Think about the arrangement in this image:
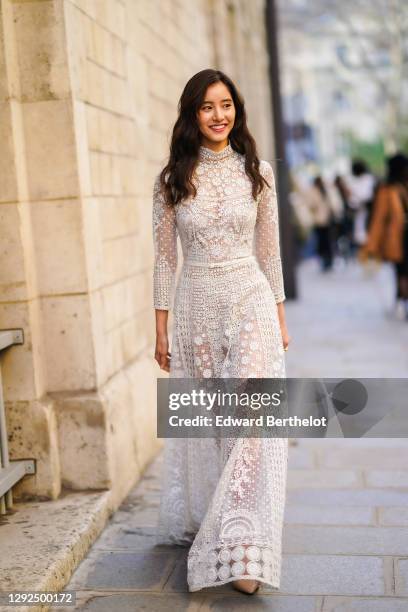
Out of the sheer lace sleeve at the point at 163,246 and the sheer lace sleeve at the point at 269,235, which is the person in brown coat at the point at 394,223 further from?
the sheer lace sleeve at the point at 163,246

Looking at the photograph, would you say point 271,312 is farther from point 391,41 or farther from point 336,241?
point 391,41

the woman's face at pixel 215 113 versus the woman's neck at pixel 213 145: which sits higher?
the woman's face at pixel 215 113

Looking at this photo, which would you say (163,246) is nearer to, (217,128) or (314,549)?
(217,128)

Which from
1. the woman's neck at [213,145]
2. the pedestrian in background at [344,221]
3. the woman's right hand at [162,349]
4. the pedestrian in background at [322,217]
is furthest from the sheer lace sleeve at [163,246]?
the pedestrian in background at [344,221]

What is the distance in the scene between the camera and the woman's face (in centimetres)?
425

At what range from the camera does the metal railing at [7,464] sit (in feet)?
15.8

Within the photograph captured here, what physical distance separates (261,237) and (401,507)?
171 centimetres

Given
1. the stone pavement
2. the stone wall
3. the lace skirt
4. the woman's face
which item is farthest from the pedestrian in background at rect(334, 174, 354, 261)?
the woman's face

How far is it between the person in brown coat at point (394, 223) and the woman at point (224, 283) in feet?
25.0

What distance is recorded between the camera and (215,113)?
4.26 m

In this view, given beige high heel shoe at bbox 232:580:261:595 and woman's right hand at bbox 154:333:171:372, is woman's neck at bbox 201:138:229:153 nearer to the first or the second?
woman's right hand at bbox 154:333:171:372

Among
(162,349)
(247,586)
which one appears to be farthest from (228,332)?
(247,586)

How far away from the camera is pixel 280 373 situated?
4359 mm

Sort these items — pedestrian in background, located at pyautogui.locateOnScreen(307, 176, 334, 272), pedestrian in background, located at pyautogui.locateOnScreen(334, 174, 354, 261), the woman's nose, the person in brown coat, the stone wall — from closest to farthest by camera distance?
the woman's nose → the stone wall → the person in brown coat → pedestrian in background, located at pyautogui.locateOnScreen(307, 176, 334, 272) → pedestrian in background, located at pyautogui.locateOnScreen(334, 174, 354, 261)
